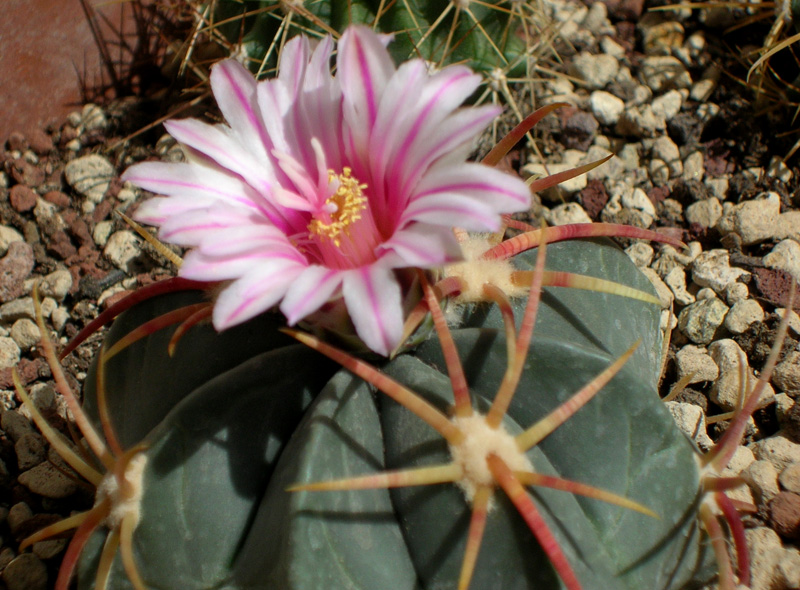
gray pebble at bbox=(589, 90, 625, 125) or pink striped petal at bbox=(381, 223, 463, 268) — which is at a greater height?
pink striped petal at bbox=(381, 223, 463, 268)

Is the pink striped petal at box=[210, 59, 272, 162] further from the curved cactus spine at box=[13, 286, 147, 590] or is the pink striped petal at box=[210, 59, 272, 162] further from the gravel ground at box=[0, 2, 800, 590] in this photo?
the gravel ground at box=[0, 2, 800, 590]

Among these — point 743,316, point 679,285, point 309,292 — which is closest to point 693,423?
point 743,316

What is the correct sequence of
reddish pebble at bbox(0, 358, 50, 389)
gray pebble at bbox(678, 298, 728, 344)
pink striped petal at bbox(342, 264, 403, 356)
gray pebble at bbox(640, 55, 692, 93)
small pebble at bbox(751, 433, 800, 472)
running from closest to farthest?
pink striped petal at bbox(342, 264, 403, 356) → small pebble at bbox(751, 433, 800, 472) → gray pebble at bbox(678, 298, 728, 344) → reddish pebble at bbox(0, 358, 50, 389) → gray pebble at bbox(640, 55, 692, 93)

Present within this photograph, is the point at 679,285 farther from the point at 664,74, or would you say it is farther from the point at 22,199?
the point at 22,199

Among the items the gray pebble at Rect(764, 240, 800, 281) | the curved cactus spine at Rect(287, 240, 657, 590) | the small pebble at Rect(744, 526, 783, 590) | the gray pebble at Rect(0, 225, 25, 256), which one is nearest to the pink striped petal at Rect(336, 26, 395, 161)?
the curved cactus spine at Rect(287, 240, 657, 590)

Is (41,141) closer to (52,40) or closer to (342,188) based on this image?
(52,40)

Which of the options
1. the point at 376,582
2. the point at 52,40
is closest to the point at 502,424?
the point at 376,582
